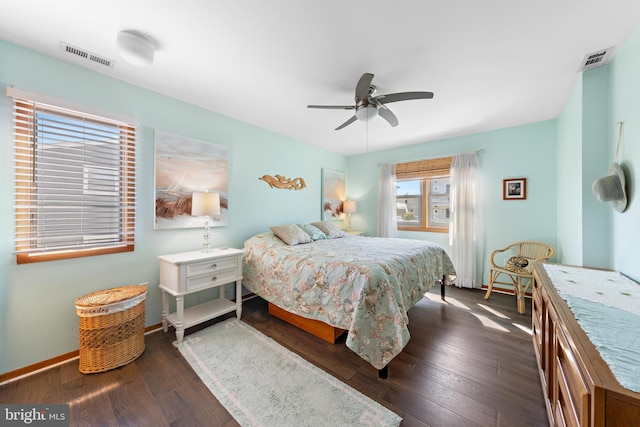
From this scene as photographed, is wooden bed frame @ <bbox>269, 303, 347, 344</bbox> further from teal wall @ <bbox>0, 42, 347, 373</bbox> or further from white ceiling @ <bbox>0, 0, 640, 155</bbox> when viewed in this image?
white ceiling @ <bbox>0, 0, 640, 155</bbox>

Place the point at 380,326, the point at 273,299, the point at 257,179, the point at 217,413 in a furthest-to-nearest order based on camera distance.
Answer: the point at 257,179, the point at 273,299, the point at 380,326, the point at 217,413

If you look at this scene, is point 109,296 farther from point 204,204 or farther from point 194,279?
point 204,204

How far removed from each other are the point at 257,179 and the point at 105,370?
249 cm

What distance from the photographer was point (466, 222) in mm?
3678

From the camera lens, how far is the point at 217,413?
4.65 ft

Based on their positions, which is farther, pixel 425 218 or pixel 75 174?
pixel 425 218

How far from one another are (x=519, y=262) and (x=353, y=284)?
2687mm

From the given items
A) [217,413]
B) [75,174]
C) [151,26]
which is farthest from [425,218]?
[75,174]

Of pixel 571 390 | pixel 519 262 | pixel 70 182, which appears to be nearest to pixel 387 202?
pixel 519 262

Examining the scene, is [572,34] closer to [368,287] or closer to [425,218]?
[368,287]

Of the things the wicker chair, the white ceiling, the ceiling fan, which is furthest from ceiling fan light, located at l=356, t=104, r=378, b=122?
the wicker chair

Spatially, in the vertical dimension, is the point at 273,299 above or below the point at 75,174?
below

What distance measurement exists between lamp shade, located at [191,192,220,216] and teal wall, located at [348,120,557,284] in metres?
3.64

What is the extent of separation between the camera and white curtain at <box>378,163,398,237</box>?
4500 millimetres
